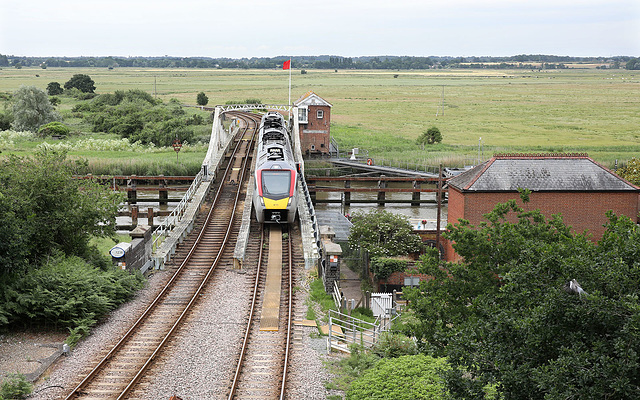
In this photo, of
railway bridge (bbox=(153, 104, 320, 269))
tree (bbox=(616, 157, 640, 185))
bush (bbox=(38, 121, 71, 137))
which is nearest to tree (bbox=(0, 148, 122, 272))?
railway bridge (bbox=(153, 104, 320, 269))

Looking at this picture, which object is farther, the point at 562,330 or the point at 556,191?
the point at 556,191

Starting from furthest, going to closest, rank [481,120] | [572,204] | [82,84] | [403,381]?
1. [82,84]
2. [481,120]
3. [572,204]
4. [403,381]

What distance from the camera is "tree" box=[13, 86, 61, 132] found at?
260 feet

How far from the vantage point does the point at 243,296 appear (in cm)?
2220

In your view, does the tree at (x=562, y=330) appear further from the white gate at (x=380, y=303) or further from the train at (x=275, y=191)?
the train at (x=275, y=191)

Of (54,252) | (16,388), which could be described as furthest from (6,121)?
(16,388)

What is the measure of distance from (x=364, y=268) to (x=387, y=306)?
22.2 ft

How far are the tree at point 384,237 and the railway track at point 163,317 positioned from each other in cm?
647

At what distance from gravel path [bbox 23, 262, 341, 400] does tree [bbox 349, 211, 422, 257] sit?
401 inches

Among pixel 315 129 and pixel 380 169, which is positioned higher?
pixel 315 129

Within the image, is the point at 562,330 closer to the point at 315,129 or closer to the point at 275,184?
the point at 275,184

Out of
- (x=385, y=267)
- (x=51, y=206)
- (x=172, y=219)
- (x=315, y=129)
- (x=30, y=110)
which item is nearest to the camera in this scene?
(x=51, y=206)

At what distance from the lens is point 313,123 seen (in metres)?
67.8

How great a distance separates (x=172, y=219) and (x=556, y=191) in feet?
58.3
